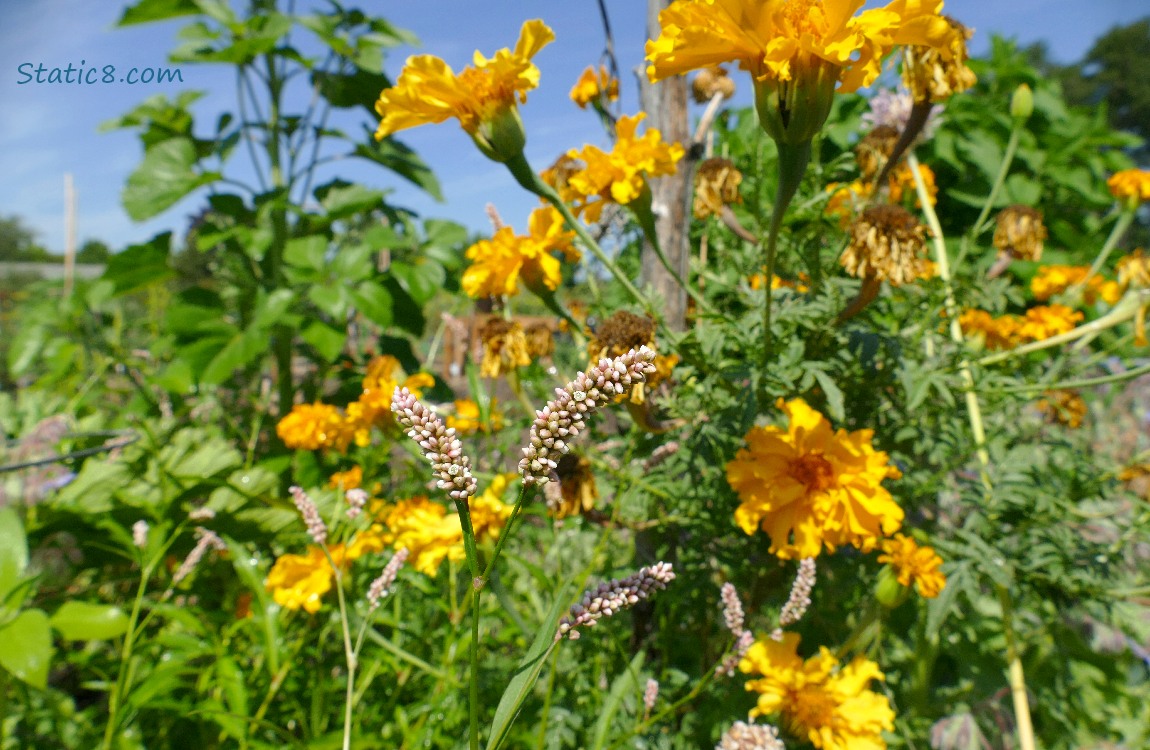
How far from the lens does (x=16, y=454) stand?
5.85ft

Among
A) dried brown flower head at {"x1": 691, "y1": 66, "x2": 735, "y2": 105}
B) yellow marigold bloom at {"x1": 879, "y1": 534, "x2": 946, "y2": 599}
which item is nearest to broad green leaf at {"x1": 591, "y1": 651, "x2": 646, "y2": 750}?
yellow marigold bloom at {"x1": 879, "y1": 534, "x2": 946, "y2": 599}

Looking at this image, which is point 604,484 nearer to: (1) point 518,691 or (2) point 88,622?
(1) point 518,691

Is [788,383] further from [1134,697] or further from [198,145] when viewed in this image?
[198,145]

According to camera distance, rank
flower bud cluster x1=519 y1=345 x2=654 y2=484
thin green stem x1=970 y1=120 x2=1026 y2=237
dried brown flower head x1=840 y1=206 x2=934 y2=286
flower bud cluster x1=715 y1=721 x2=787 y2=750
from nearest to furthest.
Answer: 1. flower bud cluster x1=519 y1=345 x2=654 y2=484
2. flower bud cluster x1=715 y1=721 x2=787 y2=750
3. dried brown flower head x1=840 y1=206 x2=934 y2=286
4. thin green stem x1=970 y1=120 x2=1026 y2=237

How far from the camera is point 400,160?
88.5 inches

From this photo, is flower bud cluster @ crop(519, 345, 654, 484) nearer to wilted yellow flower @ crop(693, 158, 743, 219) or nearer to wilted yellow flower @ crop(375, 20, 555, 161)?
wilted yellow flower @ crop(375, 20, 555, 161)

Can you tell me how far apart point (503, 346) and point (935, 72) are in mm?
869

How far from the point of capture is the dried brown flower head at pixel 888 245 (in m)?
0.96

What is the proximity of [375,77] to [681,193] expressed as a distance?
137cm

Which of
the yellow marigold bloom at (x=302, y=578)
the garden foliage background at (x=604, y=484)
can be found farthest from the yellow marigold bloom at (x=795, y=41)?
the yellow marigold bloom at (x=302, y=578)

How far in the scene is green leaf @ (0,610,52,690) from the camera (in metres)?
0.97

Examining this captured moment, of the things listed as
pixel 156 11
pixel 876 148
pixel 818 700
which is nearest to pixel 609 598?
pixel 818 700

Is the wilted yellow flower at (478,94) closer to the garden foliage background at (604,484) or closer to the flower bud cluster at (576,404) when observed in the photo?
the garden foliage background at (604,484)

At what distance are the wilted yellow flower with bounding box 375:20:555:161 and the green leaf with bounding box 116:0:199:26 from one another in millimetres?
1514
